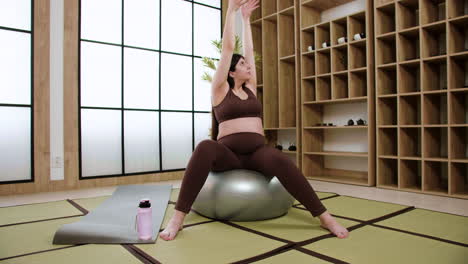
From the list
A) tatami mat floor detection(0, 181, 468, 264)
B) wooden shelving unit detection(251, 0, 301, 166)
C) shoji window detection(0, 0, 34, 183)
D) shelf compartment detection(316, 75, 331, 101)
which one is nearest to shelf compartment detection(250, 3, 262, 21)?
wooden shelving unit detection(251, 0, 301, 166)

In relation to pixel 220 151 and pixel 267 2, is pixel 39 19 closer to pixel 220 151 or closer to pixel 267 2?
pixel 220 151

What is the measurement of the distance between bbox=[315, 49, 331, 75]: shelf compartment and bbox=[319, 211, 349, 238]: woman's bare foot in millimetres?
2380

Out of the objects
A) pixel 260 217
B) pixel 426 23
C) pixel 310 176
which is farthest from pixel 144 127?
pixel 426 23

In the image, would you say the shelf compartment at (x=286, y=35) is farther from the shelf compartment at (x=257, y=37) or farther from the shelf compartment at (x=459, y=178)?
the shelf compartment at (x=459, y=178)

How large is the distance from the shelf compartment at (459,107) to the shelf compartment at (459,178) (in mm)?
368

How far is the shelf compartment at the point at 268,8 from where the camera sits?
4.64 metres

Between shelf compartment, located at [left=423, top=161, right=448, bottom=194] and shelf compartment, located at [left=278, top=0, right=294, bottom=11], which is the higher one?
shelf compartment, located at [left=278, top=0, right=294, bottom=11]

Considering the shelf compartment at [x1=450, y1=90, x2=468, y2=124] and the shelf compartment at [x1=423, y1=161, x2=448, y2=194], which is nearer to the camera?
the shelf compartment at [x1=450, y1=90, x2=468, y2=124]

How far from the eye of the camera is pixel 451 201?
2562 mm

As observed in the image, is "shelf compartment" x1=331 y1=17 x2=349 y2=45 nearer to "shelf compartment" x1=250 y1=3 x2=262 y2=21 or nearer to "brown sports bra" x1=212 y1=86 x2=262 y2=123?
"shelf compartment" x1=250 y1=3 x2=262 y2=21

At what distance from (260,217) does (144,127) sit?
226 centimetres

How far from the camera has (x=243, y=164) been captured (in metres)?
2.07

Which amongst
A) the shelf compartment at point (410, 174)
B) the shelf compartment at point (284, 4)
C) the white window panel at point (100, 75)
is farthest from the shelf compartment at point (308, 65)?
the white window panel at point (100, 75)

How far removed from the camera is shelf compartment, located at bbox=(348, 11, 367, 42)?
3502mm
